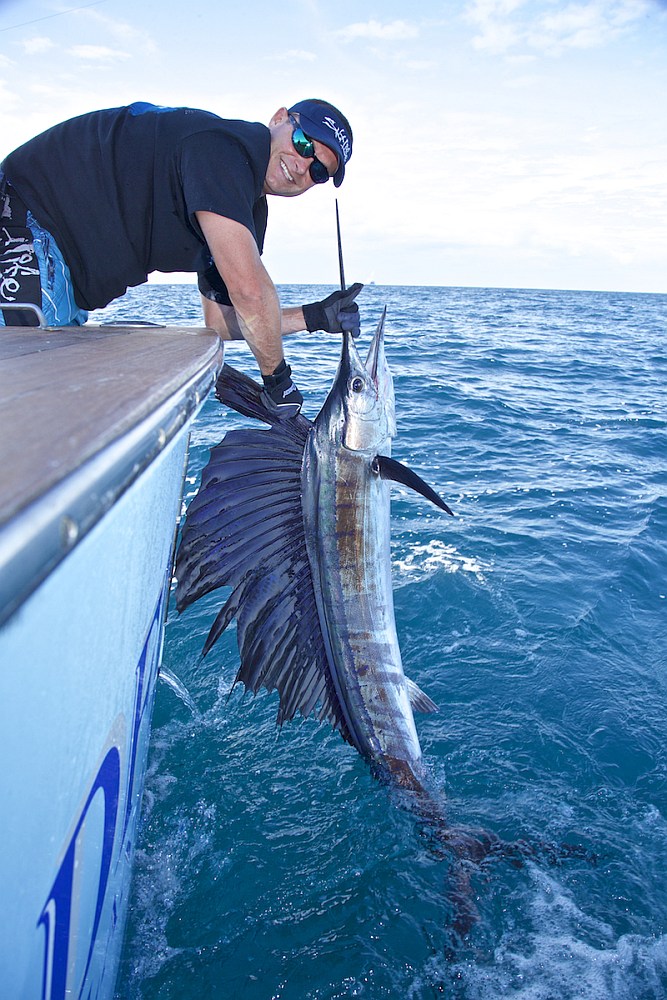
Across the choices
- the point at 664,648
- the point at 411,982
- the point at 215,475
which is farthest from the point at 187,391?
the point at 664,648

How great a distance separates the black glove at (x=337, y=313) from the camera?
2078mm

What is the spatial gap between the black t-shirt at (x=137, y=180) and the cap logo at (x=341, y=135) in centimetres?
21

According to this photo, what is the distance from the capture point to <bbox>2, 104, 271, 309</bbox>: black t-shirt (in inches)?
70.1

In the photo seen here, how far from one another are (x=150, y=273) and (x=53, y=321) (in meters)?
0.38

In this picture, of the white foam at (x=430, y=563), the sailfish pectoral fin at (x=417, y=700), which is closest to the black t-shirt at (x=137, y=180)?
the sailfish pectoral fin at (x=417, y=700)

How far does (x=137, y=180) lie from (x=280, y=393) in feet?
2.47

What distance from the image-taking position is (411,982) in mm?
1769

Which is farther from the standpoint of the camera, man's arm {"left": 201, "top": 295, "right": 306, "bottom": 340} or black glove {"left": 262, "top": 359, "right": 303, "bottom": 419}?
man's arm {"left": 201, "top": 295, "right": 306, "bottom": 340}

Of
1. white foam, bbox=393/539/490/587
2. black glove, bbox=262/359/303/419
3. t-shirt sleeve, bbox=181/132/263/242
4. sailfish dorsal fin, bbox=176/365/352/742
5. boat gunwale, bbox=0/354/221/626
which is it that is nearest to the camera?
boat gunwale, bbox=0/354/221/626

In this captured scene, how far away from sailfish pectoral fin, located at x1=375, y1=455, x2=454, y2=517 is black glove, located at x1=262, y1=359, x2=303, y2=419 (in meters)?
0.37

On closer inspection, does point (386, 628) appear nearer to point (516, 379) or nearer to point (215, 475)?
point (215, 475)

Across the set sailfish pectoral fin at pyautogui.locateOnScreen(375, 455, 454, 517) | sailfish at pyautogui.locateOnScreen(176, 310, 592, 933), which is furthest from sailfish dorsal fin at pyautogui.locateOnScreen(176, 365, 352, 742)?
sailfish pectoral fin at pyautogui.locateOnScreen(375, 455, 454, 517)

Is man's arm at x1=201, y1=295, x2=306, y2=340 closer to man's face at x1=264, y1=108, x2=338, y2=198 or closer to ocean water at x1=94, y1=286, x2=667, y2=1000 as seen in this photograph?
man's face at x1=264, y1=108, x2=338, y2=198

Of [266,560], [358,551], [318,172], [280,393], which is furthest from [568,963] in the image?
[318,172]
